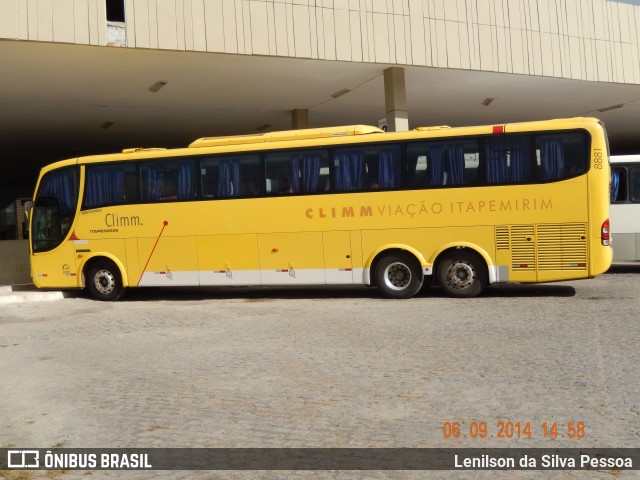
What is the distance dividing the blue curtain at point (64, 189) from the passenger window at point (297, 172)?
461 centimetres

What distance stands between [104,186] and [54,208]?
1.42 m

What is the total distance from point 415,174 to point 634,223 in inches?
282

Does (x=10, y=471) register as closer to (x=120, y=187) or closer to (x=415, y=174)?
(x=415, y=174)

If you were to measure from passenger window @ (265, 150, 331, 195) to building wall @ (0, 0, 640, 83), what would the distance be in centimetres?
292

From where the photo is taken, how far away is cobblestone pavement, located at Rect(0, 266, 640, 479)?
17.2ft

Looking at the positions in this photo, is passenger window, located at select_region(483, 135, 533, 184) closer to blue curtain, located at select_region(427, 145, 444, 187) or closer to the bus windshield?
blue curtain, located at select_region(427, 145, 444, 187)

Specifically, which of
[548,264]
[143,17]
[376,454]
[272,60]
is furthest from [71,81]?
[376,454]

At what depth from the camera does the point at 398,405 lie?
598 centimetres

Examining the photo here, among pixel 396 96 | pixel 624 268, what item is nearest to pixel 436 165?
pixel 396 96

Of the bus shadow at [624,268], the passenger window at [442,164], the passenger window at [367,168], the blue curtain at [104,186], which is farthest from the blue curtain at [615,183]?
the blue curtain at [104,186]

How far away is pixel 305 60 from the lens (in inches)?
664

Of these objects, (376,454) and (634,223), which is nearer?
(376,454)

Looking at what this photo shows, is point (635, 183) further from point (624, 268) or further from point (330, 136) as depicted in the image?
point (330, 136)

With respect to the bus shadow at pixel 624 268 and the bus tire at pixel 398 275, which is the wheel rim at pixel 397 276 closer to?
the bus tire at pixel 398 275
